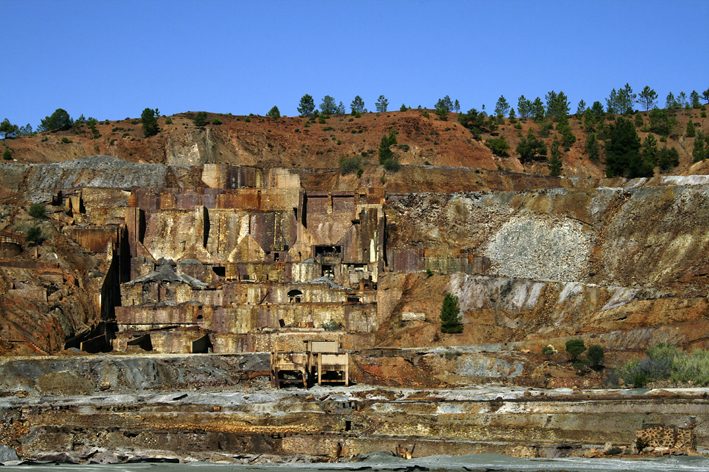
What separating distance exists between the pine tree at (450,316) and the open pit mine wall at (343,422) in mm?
10059

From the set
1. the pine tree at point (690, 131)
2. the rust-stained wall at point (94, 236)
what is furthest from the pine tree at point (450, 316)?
the pine tree at point (690, 131)

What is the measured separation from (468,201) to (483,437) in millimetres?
36322

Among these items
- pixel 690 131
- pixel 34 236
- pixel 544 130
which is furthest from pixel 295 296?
pixel 690 131

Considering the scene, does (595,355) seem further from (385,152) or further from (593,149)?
(593,149)

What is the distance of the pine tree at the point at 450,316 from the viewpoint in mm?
52156

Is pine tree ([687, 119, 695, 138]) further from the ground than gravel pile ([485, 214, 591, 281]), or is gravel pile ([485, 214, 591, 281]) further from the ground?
pine tree ([687, 119, 695, 138])

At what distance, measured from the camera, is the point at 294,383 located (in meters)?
44.7

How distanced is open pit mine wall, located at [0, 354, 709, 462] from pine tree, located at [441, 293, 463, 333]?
1006cm

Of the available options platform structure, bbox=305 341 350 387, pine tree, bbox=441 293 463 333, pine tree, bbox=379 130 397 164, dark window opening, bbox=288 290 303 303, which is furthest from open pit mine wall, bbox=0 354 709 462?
pine tree, bbox=379 130 397 164

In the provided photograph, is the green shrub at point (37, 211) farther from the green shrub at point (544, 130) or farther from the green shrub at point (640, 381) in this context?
the green shrub at point (544, 130)

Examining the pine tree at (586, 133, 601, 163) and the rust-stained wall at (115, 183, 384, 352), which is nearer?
the rust-stained wall at (115, 183, 384, 352)

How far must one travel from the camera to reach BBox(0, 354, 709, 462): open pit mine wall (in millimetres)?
34781

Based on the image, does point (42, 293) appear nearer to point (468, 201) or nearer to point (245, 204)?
point (245, 204)

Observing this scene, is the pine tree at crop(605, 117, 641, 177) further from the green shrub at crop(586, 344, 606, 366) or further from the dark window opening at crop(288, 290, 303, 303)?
the green shrub at crop(586, 344, 606, 366)
